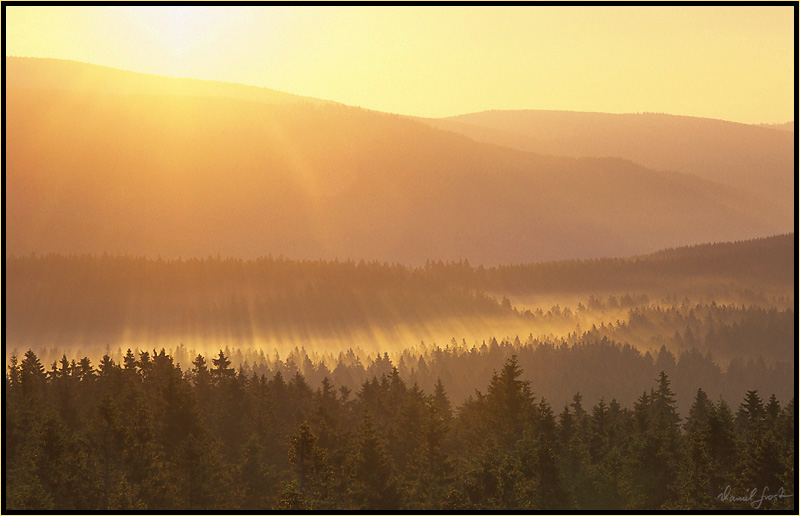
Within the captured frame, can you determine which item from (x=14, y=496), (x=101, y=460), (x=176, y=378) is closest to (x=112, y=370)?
(x=176, y=378)

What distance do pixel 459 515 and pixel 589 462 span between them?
28.7 metres

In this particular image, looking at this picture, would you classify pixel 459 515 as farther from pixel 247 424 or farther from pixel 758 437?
pixel 247 424

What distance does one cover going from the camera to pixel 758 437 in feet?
205

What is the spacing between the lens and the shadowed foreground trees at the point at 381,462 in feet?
191

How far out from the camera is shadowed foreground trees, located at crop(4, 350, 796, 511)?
58.2m

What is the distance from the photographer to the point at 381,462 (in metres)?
58.8
